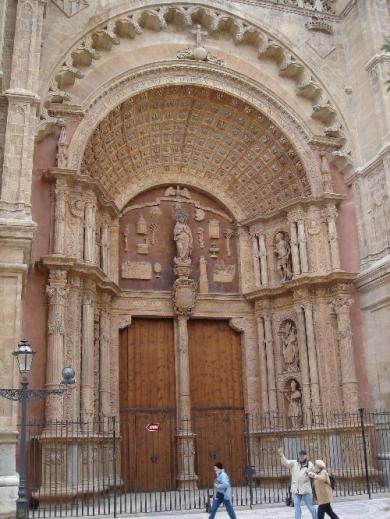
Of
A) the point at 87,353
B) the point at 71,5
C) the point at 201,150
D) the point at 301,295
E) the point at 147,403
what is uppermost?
the point at 71,5

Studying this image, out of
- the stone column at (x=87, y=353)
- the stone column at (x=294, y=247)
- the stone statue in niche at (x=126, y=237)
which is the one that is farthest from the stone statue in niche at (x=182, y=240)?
the stone column at (x=87, y=353)

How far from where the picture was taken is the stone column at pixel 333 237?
14.4 meters

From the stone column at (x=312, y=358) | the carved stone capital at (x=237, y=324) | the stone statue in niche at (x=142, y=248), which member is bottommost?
the stone column at (x=312, y=358)

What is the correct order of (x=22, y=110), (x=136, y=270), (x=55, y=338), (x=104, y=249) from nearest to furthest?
(x=22, y=110), (x=55, y=338), (x=104, y=249), (x=136, y=270)

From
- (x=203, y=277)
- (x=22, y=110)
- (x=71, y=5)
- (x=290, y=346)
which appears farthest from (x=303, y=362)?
(x=71, y=5)

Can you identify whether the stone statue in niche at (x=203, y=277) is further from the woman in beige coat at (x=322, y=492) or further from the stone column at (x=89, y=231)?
the woman in beige coat at (x=322, y=492)

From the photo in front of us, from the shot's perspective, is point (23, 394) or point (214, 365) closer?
point (23, 394)

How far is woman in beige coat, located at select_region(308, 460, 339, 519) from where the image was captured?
7801mm

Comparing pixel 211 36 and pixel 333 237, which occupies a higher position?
pixel 211 36

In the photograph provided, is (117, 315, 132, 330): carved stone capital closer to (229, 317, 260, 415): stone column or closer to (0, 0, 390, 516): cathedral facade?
(0, 0, 390, 516): cathedral facade

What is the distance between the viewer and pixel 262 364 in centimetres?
1491

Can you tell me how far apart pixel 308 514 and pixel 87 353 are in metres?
5.43

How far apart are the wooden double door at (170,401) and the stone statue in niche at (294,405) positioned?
132 centimetres

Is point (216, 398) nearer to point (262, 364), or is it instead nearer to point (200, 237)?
point (262, 364)
